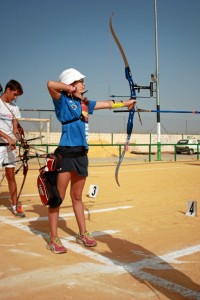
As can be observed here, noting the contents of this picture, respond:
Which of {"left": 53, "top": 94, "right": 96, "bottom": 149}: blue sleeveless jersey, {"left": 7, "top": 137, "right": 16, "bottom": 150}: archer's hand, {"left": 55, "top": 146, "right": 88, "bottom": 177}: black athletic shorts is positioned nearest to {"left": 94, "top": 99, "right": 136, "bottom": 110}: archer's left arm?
{"left": 53, "top": 94, "right": 96, "bottom": 149}: blue sleeveless jersey

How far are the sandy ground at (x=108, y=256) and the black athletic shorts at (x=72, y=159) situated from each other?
2.96ft

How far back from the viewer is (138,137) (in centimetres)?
3762

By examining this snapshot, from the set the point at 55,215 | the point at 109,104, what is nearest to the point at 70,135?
the point at 109,104

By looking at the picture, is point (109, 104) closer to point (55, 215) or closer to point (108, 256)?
point (55, 215)

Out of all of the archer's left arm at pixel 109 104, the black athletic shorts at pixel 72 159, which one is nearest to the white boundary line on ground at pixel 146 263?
the black athletic shorts at pixel 72 159

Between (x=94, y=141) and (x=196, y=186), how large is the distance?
24.7m

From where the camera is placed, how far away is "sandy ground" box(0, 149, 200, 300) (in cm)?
Answer: 274

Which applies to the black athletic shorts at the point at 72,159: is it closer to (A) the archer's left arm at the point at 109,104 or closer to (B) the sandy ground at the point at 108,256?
Answer: (A) the archer's left arm at the point at 109,104

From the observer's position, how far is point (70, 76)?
3.84 m

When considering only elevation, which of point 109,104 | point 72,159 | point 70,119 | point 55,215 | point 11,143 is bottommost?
point 55,215

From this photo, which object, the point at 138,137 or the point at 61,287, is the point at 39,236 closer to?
the point at 61,287

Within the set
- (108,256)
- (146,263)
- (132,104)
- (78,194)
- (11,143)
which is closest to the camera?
(146,263)

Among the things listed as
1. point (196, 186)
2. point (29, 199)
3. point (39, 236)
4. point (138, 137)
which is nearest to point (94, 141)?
point (138, 137)

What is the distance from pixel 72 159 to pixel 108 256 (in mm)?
1129
